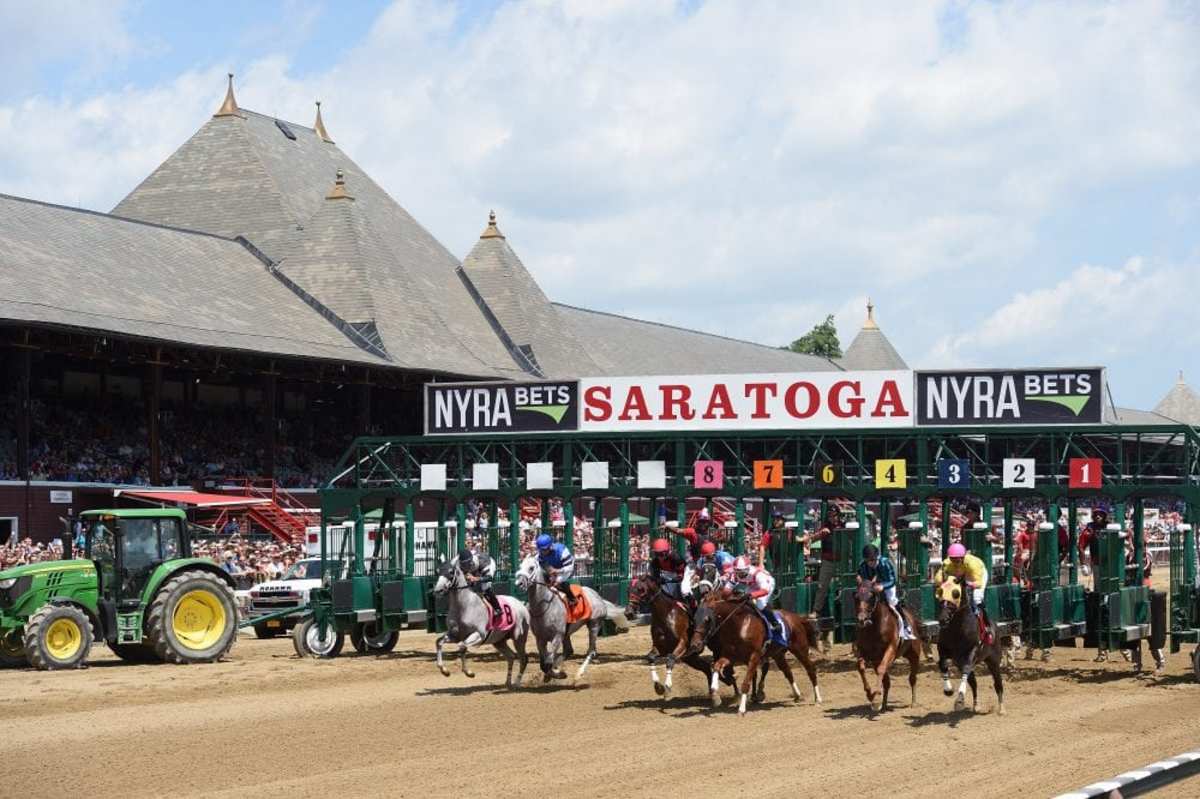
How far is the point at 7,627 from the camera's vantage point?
24.2 meters

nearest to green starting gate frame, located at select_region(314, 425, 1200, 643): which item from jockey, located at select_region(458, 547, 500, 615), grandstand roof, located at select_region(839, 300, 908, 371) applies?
jockey, located at select_region(458, 547, 500, 615)

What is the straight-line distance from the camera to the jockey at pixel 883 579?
18.8 meters

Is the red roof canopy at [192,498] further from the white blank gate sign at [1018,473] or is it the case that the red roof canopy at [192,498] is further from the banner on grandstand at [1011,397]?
the white blank gate sign at [1018,473]

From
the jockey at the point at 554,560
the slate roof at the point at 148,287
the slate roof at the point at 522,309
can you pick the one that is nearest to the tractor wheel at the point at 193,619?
the jockey at the point at 554,560

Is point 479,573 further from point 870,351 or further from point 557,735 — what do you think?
point 870,351

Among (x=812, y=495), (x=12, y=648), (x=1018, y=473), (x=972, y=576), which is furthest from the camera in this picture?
(x=812, y=495)

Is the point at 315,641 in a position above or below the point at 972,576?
below

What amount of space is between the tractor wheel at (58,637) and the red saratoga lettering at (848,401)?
1176 cm

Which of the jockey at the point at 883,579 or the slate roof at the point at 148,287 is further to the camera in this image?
the slate roof at the point at 148,287

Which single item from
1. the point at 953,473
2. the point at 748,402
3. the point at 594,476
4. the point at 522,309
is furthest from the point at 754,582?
the point at 522,309

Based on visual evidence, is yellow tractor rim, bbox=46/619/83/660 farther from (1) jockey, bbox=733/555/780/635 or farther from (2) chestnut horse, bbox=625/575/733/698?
(1) jockey, bbox=733/555/780/635

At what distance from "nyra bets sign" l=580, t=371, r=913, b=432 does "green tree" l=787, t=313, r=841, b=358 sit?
77285mm

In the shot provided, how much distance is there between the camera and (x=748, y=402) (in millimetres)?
27844

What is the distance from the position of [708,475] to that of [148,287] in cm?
2541
